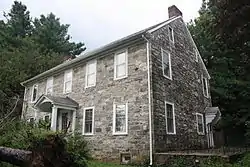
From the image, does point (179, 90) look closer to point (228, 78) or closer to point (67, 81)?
point (67, 81)

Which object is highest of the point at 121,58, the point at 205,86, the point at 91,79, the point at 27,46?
the point at 27,46

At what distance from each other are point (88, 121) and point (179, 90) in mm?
5572

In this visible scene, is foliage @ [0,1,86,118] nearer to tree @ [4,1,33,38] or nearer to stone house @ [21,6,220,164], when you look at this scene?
tree @ [4,1,33,38]

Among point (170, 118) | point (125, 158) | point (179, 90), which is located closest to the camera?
point (125, 158)

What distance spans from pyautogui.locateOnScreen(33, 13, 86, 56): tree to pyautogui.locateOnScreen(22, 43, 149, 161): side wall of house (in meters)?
19.4

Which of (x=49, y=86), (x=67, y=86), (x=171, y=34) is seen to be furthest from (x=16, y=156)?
(x=49, y=86)

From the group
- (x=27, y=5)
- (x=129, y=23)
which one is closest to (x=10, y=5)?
(x=27, y=5)

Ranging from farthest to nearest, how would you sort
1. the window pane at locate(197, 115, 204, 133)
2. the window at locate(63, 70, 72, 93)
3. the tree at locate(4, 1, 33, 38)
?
1. the tree at locate(4, 1, 33, 38)
2. the window at locate(63, 70, 72, 93)
3. the window pane at locate(197, 115, 204, 133)

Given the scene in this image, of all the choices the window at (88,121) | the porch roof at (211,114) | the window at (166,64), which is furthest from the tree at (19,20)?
the porch roof at (211,114)

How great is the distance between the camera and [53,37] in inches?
1294

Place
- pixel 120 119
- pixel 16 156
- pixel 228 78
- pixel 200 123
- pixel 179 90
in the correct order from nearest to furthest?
pixel 16 156
pixel 120 119
pixel 179 90
pixel 200 123
pixel 228 78

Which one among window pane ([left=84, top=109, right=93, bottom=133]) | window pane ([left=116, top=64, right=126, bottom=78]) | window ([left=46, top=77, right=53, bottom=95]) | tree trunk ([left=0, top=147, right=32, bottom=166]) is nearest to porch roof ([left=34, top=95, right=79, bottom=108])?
window pane ([left=84, top=109, right=93, bottom=133])

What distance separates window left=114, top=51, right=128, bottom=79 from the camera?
40.3 ft

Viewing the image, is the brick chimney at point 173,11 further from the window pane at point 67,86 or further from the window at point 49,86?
the window at point 49,86
